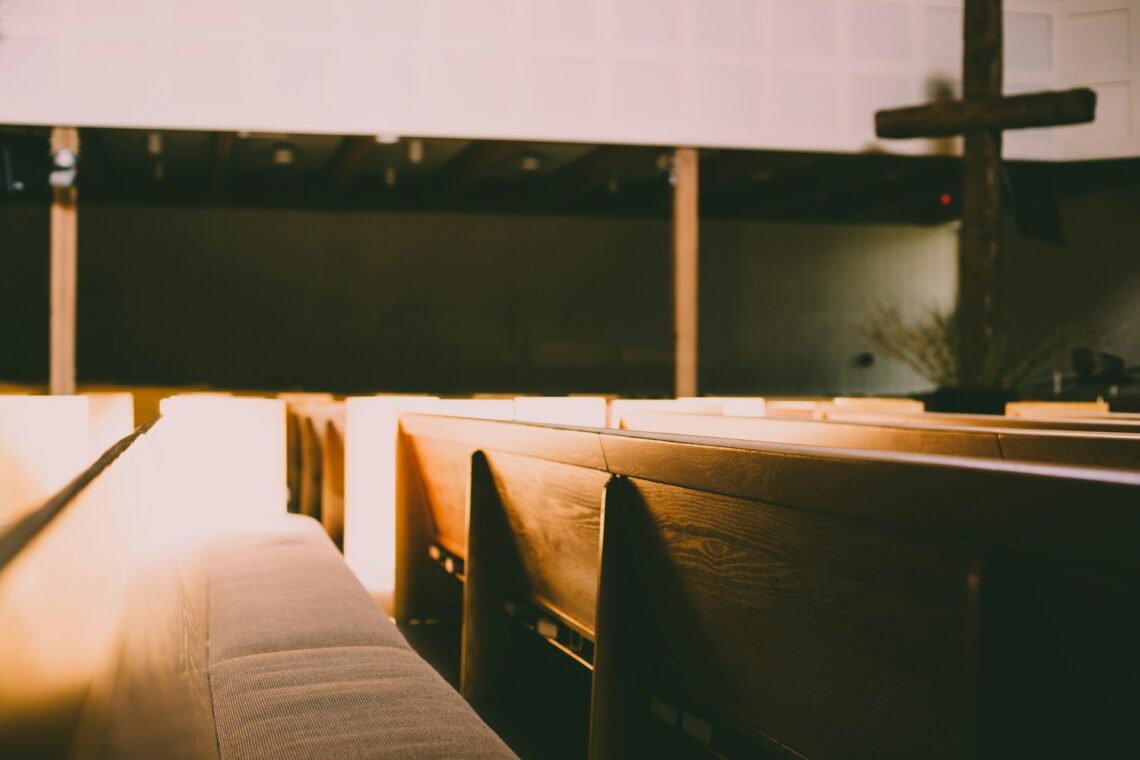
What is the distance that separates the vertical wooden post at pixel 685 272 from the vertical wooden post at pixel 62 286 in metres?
4.67

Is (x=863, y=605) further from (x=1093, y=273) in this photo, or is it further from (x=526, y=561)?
(x=1093, y=273)

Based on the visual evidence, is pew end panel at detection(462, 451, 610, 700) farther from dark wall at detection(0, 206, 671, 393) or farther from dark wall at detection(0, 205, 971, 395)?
dark wall at detection(0, 206, 671, 393)

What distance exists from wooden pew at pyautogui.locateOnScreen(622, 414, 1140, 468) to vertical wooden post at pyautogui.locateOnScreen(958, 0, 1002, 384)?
19.7ft

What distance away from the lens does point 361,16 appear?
771 cm

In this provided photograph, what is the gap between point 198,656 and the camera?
160cm

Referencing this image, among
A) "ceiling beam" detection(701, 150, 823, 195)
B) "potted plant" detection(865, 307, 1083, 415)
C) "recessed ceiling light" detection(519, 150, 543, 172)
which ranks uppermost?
"recessed ceiling light" detection(519, 150, 543, 172)

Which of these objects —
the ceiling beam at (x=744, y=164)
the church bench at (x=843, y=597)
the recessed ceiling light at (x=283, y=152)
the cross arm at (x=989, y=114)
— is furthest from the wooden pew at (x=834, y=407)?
the recessed ceiling light at (x=283, y=152)

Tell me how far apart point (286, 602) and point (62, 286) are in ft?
20.8

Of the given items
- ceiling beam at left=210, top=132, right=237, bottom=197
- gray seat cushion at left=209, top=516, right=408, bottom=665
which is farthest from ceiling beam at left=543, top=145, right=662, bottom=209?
gray seat cushion at left=209, top=516, right=408, bottom=665

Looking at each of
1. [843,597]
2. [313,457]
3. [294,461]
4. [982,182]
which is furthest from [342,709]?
[982,182]

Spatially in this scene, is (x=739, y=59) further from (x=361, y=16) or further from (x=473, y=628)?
(x=473, y=628)

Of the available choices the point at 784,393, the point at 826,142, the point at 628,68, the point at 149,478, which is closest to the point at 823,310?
the point at 784,393

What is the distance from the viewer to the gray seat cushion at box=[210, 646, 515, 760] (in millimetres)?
1236

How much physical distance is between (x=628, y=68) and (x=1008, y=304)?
6.78 metres
